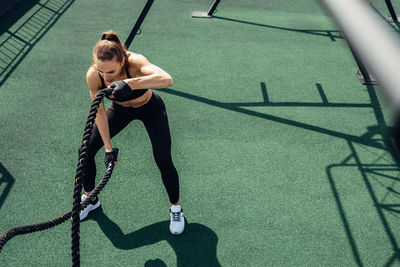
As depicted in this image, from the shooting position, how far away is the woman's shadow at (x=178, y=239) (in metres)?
3.14

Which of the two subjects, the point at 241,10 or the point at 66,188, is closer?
the point at 66,188

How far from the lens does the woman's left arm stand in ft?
7.91

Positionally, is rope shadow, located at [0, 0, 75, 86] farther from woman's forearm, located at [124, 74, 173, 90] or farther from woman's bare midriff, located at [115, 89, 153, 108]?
woman's forearm, located at [124, 74, 173, 90]

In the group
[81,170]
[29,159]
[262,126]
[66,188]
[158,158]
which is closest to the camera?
[81,170]

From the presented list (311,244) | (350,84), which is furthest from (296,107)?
(311,244)

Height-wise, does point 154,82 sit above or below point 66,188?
above

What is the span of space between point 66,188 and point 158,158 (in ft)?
4.58

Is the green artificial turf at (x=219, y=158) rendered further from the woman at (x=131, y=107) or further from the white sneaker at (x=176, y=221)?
the woman at (x=131, y=107)

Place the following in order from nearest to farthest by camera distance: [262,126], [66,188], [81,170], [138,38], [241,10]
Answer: [81,170] < [66,188] < [262,126] < [138,38] < [241,10]

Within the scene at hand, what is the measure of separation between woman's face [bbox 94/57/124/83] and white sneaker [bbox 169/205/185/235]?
53.8 inches

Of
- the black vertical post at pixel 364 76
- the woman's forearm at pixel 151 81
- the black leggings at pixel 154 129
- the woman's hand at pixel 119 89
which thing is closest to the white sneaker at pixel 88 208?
the black leggings at pixel 154 129

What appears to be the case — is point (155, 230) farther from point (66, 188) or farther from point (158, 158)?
point (66, 188)

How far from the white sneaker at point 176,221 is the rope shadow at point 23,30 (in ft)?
12.4

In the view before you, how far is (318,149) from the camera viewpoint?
171 inches
